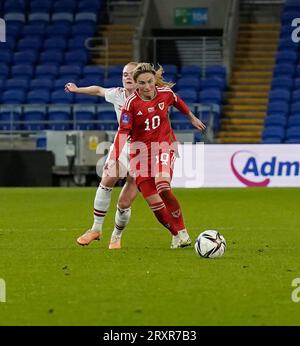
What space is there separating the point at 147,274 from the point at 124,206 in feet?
8.52

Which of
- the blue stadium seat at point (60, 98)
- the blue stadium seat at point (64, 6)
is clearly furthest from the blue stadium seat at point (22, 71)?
the blue stadium seat at point (64, 6)

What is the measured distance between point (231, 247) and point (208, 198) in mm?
10298

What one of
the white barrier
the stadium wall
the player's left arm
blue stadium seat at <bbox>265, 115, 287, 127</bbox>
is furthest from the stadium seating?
the player's left arm

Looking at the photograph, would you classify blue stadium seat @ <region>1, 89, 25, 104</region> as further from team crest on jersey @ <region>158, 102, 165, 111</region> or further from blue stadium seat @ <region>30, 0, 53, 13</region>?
team crest on jersey @ <region>158, 102, 165, 111</region>

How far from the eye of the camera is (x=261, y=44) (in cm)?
3428

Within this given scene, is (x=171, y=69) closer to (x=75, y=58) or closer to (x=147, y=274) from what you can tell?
(x=75, y=58)

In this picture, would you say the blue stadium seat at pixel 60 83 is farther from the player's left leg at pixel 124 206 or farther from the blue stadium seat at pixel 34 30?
the player's left leg at pixel 124 206

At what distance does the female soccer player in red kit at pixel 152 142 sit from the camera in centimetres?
1162

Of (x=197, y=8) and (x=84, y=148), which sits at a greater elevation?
(x=197, y=8)

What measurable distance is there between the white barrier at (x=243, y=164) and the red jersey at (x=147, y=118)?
13.1 meters

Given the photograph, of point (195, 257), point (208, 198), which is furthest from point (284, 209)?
point (195, 257)

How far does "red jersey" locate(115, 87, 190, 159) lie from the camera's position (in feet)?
38.1

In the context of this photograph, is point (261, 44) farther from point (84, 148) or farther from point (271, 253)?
point (271, 253)

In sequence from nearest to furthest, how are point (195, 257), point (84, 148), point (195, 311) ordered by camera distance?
point (195, 311) < point (195, 257) < point (84, 148)
